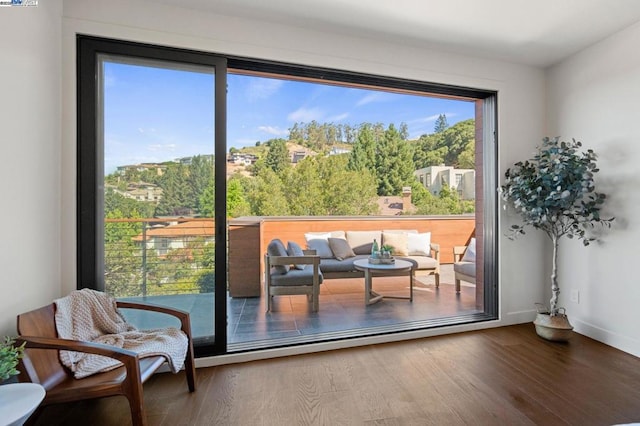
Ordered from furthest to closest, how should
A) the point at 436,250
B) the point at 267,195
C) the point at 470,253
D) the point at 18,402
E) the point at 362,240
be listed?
the point at 267,195
the point at 362,240
the point at 436,250
the point at 470,253
the point at 18,402

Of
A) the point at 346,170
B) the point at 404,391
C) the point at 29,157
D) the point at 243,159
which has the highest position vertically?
the point at 243,159

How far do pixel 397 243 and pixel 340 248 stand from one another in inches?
41.6

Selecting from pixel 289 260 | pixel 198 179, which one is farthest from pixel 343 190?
pixel 198 179

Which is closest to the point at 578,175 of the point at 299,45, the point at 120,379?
the point at 299,45

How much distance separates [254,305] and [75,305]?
2180mm

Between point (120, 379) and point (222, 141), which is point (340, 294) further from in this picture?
point (120, 379)

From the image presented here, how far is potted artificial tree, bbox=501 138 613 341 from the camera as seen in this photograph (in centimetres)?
261

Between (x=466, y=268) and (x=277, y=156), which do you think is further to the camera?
(x=277, y=156)

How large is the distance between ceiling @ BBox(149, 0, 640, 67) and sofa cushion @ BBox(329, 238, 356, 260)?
307cm

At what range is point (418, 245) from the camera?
17.3 ft

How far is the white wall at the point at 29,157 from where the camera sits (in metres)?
1.60

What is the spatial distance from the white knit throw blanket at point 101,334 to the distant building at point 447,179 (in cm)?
657

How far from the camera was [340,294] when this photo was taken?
171 inches

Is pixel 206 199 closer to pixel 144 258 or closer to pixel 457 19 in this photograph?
pixel 144 258
